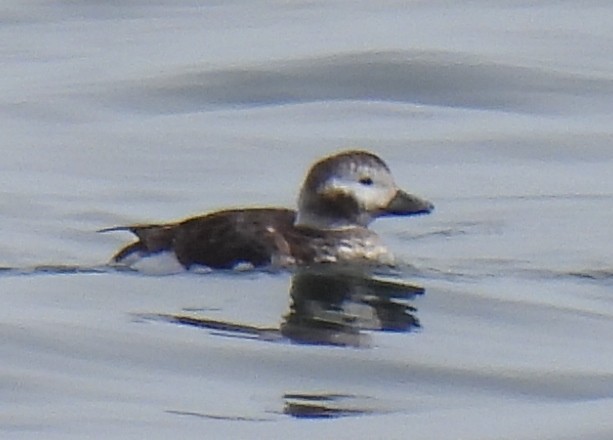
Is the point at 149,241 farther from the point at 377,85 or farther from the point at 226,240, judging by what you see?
the point at 377,85

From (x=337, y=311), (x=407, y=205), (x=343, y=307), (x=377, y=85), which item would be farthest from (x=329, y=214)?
(x=377, y=85)

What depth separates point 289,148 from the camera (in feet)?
52.0

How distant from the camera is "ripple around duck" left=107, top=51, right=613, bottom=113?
57.5ft

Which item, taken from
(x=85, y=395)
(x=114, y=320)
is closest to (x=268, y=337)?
(x=114, y=320)

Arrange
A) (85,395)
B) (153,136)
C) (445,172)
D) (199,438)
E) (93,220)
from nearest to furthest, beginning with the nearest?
1. (199,438)
2. (85,395)
3. (93,220)
4. (445,172)
5. (153,136)

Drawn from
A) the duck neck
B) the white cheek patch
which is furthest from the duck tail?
the white cheek patch

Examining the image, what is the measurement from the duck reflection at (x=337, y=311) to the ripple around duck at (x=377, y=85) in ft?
14.8

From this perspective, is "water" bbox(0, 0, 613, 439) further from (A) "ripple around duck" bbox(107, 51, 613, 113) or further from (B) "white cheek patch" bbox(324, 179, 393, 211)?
(B) "white cheek patch" bbox(324, 179, 393, 211)

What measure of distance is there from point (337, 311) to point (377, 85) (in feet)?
19.7

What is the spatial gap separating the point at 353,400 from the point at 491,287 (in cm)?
242

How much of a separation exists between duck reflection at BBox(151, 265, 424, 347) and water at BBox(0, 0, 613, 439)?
0.06m

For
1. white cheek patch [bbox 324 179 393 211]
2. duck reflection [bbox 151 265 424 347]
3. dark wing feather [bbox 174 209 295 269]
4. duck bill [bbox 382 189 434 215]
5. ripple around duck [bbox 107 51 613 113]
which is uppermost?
ripple around duck [bbox 107 51 613 113]

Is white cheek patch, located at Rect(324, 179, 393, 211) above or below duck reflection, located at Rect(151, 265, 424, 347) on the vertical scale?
above

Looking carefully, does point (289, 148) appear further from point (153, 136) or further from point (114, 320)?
point (114, 320)
